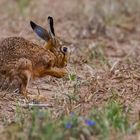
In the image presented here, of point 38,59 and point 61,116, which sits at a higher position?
point 38,59

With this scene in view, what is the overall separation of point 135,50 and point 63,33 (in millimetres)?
1190

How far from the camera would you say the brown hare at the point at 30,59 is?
6906 mm

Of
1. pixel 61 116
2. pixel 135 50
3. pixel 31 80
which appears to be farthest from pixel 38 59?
pixel 135 50

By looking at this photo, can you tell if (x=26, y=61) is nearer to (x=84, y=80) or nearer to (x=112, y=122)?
(x=84, y=80)

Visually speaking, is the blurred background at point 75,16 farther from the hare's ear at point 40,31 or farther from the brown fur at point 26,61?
the brown fur at point 26,61

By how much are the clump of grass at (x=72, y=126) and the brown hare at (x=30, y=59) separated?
1.13 meters

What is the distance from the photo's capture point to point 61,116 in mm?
5758

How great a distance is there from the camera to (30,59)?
278 inches

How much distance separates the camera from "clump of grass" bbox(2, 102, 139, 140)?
5.19 m

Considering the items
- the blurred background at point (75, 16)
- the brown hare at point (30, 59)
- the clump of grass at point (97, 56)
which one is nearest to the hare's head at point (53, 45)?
the brown hare at point (30, 59)

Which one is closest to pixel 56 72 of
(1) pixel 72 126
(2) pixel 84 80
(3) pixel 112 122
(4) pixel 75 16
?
(2) pixel 84 80

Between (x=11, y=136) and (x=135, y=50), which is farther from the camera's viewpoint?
(x=135, y=50)

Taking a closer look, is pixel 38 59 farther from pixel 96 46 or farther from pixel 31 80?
pixel 96 46

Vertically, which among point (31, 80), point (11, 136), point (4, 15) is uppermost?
point (4, 15)
